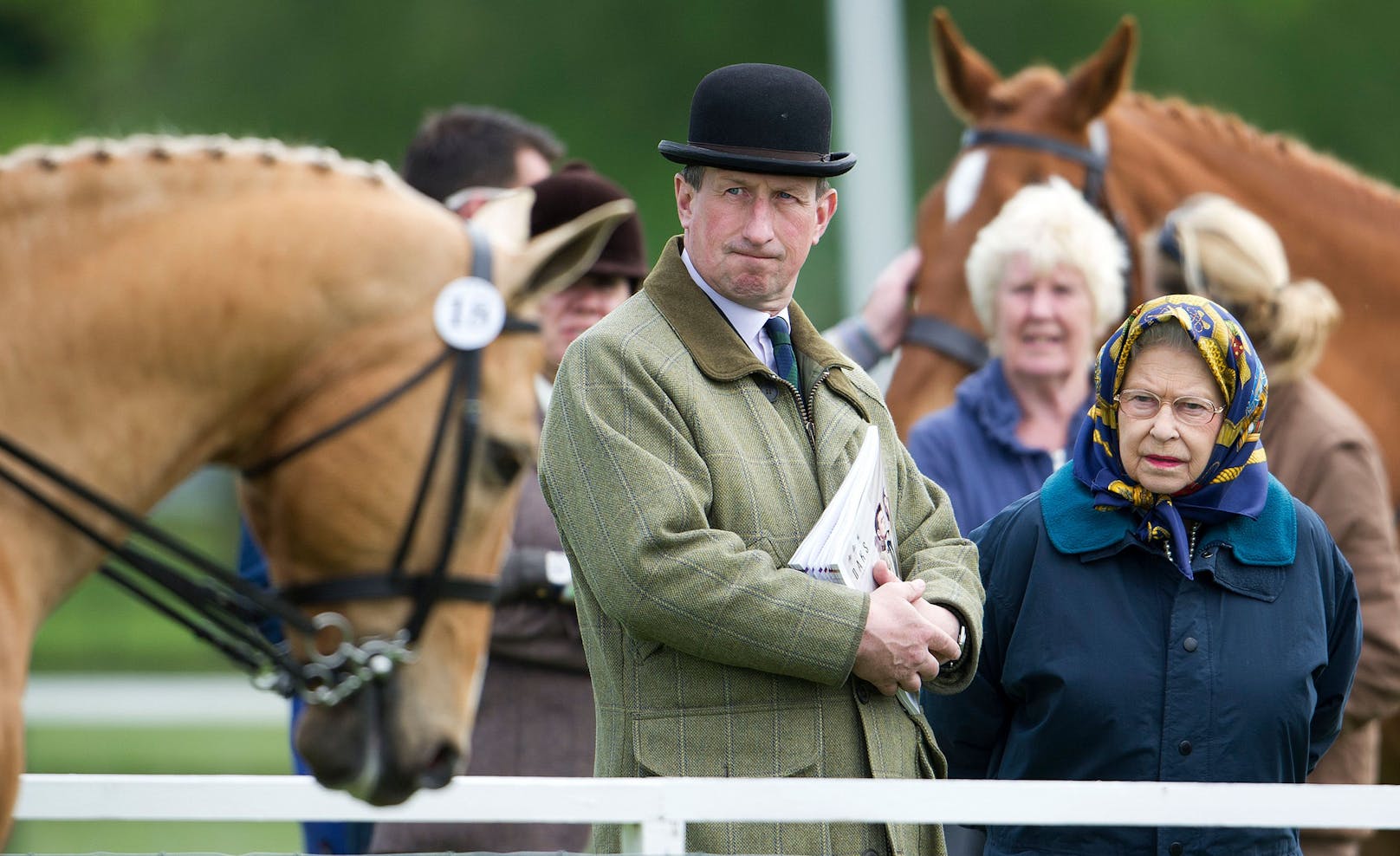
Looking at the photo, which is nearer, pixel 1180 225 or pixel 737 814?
pixel 737 814

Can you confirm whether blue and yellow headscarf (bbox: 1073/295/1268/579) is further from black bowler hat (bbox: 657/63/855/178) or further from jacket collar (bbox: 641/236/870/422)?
black bowler hat (bbox: 657/63/855/178)

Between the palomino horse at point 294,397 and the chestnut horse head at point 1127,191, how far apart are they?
9.61ft

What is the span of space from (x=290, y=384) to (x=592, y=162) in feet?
44.3

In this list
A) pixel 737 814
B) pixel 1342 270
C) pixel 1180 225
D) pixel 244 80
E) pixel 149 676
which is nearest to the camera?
pixel 737 814

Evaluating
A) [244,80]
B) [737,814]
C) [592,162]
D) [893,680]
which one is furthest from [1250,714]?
[244,80]

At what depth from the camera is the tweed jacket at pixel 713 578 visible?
2783 millimetres

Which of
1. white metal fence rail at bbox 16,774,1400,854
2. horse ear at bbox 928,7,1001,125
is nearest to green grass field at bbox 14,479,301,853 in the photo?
white metal fence rail at bbox 16,774,1400,854

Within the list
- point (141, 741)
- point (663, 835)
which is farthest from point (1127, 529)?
point (141, 741)

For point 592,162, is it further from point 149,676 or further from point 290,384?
point 290,384

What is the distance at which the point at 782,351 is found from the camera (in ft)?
10.3

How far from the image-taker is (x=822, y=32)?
16375 mm

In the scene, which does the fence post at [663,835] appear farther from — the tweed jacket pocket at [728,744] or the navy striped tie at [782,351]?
the navy striped tie at [782,351]

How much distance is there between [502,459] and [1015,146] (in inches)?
135

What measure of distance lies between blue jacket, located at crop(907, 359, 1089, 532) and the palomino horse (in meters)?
1.91
